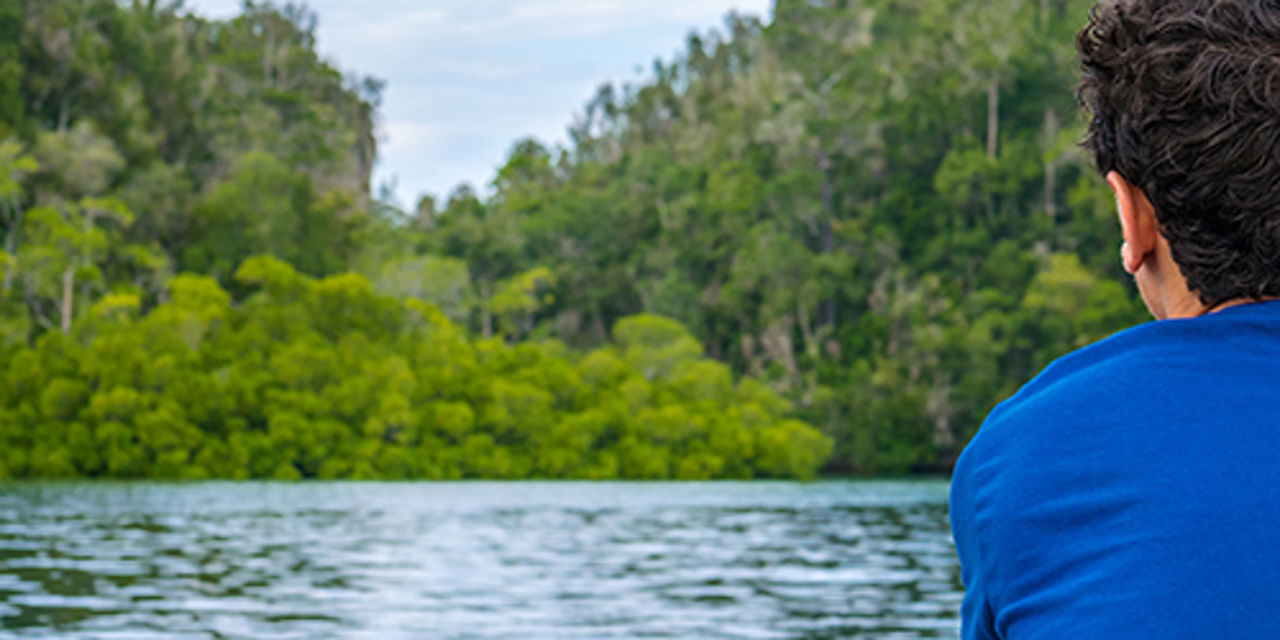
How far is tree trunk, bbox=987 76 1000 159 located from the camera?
5953 cm

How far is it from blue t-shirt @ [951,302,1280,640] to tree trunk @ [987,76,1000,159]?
59.4 m

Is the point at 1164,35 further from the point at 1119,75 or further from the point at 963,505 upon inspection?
the point at 963,505

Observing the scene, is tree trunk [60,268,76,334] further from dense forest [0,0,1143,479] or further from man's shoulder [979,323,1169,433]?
man's shoulder [979,323,1169,433]

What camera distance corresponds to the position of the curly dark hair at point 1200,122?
2.88 feet

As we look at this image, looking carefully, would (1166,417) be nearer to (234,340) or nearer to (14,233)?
(234,340)

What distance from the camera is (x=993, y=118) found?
195 ft

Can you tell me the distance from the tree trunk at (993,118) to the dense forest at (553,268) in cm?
19

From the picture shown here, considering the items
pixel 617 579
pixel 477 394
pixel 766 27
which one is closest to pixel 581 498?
pixel 477 394

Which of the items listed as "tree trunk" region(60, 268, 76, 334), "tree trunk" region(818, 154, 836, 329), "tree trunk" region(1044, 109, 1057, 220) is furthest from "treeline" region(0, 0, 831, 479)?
"tree trunk" region(1044, 109, 1057, 220)

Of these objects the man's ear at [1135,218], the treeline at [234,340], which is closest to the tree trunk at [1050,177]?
the treeline at [234,340]

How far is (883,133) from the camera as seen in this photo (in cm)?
6162

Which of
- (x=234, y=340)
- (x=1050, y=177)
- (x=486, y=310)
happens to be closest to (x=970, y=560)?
(x=234, y=340)

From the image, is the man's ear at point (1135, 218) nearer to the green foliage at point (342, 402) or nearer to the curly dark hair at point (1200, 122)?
the curly dark hair at point (1200, 122)

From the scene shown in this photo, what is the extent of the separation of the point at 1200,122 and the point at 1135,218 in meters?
0.10
